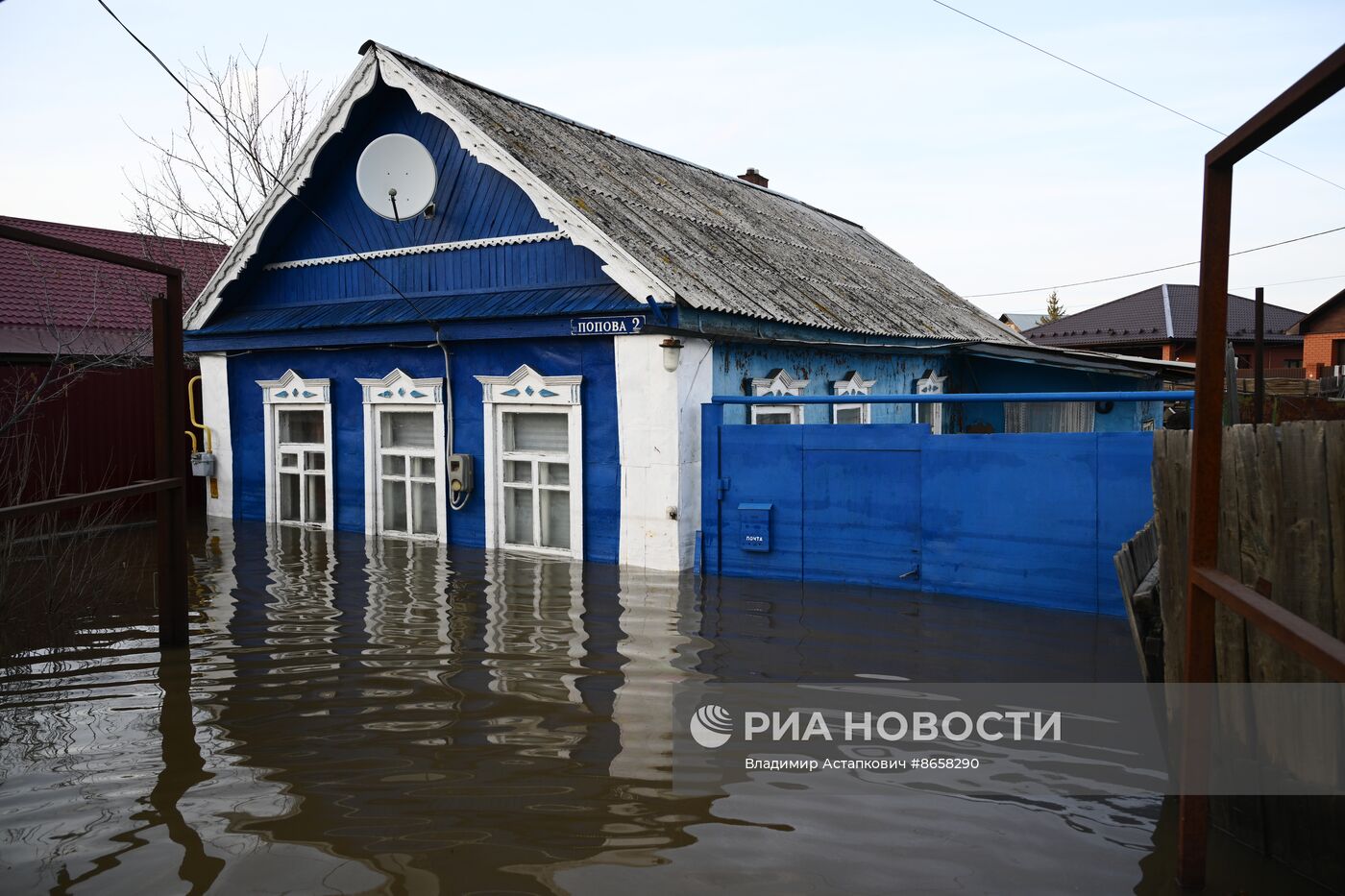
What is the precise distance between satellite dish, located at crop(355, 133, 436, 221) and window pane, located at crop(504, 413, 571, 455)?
2.73 meters

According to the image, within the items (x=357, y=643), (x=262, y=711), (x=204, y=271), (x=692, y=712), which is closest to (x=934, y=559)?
(x=692, y=712)

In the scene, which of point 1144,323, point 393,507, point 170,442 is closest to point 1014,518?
point 170,442

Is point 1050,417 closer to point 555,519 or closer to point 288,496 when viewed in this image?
point 555,519

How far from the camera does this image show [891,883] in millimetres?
3674

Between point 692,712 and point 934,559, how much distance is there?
383 cm

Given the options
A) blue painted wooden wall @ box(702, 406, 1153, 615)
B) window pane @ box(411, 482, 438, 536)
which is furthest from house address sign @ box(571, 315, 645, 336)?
window pane @ box(411, 482, 438, 536)

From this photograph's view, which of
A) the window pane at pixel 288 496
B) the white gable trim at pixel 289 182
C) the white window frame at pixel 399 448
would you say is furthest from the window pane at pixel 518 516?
the white gable trim at pixel 289 182

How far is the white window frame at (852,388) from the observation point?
12.2 m

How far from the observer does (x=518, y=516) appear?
1080 cm

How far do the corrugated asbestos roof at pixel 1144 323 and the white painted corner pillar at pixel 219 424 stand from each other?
29741mm

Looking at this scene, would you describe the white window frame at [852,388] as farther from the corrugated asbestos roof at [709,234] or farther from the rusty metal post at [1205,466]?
the rusty metal post at [1205,466]

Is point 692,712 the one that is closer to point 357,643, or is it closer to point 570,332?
point 357,643

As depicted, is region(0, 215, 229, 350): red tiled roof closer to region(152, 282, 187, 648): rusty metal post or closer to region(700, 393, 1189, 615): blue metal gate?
region(152, 282, 187, 648): rusty metal post

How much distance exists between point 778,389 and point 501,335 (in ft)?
10.0
